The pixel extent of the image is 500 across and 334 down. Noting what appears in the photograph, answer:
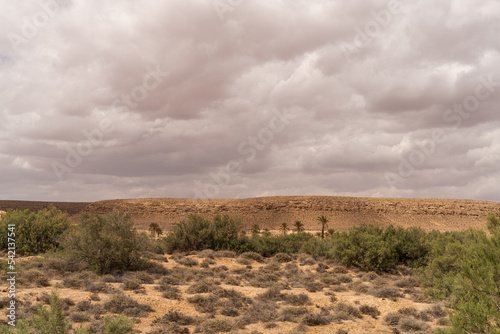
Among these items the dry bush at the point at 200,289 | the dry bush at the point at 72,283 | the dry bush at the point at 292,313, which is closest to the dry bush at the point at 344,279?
the dry bush at the point at 292,313

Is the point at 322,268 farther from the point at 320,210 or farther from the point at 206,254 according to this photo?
the point at 320,210

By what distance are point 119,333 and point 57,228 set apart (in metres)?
21.1

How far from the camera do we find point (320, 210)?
76938 millimetres

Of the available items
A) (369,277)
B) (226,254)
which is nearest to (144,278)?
(226,254)

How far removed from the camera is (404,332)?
1034 centimetres

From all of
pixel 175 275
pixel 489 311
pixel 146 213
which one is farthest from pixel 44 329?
pixel 146 213

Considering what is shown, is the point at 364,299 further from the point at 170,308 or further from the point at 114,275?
the point at 114,275

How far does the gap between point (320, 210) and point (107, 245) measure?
6439 centimetres

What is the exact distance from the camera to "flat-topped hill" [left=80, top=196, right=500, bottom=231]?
73000 mm

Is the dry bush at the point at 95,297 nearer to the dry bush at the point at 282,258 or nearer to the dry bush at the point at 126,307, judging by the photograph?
the dry bush at the point at 126,307

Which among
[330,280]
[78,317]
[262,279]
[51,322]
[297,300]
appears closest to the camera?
[51,322]

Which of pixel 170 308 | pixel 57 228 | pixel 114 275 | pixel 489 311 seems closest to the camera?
pixel 489 311

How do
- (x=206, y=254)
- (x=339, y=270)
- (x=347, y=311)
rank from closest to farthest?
(x=347, y=311), (x=339, y=270), (x=206, y=254)

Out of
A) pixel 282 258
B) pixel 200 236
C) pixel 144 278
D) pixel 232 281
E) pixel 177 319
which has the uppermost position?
pixel 200 236
